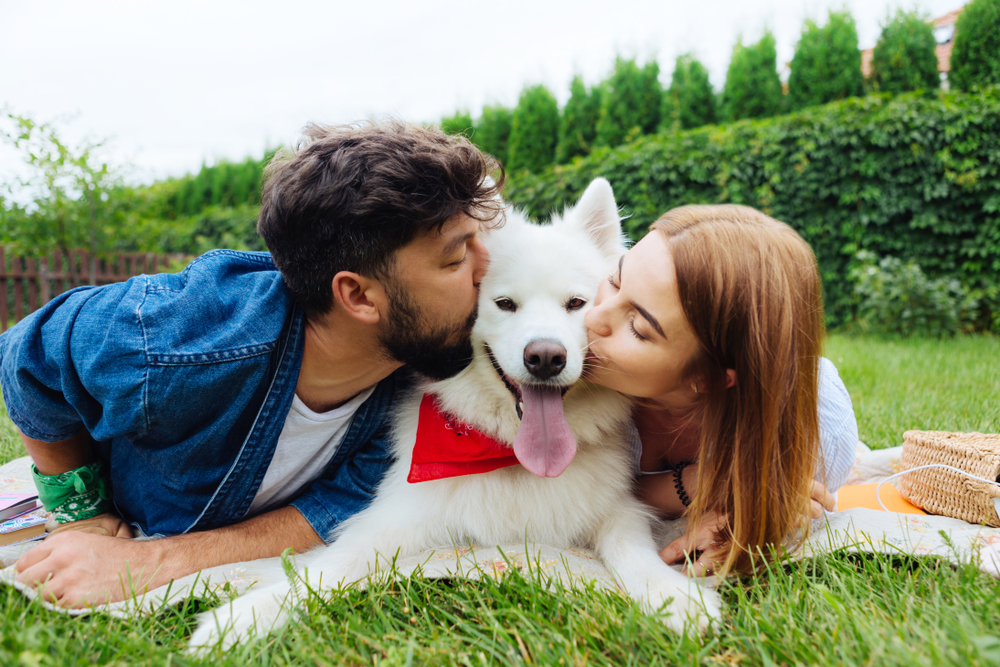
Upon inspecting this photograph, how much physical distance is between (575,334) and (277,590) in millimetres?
1129

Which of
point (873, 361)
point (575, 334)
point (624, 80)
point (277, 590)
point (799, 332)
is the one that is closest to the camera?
point (277, 590)

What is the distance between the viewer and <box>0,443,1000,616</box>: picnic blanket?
159 cm

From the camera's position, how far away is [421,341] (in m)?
2.00

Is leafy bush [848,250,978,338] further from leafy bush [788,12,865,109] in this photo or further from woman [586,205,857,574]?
woman [586,205,857,574]

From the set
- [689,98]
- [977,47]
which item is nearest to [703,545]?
[689,98]

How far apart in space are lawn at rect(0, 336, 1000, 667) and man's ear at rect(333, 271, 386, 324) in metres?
0.84

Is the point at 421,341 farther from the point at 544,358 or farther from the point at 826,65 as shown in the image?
the point at 826,65

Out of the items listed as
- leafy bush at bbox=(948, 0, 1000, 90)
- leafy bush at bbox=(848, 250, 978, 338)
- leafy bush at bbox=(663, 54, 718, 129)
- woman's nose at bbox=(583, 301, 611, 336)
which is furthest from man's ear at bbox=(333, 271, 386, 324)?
leafy bush at bbox=(948, 0, 1000, 90)

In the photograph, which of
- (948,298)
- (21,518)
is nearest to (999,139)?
(948,298)

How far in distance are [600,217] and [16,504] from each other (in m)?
2.40

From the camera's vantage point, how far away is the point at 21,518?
2.12 meters

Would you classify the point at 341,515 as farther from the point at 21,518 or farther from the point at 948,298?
the point at 948,298

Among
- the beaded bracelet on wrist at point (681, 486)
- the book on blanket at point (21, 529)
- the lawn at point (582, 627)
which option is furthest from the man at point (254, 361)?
the beaded bracelet on wrist at point (681, 486)

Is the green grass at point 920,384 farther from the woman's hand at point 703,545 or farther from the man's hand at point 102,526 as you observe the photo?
the man's hand at point 102,526
